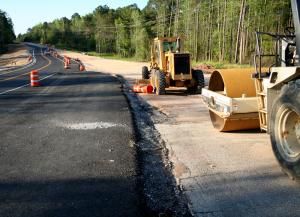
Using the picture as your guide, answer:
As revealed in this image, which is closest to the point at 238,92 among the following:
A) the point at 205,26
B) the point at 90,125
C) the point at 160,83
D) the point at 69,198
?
the point at 90,125

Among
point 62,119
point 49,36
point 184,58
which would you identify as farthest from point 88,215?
point 49,36

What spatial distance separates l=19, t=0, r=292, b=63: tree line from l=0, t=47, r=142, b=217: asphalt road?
135 inches

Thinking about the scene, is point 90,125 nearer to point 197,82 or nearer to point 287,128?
point 287,128

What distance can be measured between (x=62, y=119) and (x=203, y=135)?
398 cm

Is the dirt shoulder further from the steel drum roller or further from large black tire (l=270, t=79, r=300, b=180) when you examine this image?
large black tire (l=270, t=79, r=300, b=180)

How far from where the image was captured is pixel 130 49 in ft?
363

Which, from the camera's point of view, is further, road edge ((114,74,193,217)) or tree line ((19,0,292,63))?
tree line ((19,0,292,63))

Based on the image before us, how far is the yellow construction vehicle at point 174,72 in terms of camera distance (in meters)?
17.7

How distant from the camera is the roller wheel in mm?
17872

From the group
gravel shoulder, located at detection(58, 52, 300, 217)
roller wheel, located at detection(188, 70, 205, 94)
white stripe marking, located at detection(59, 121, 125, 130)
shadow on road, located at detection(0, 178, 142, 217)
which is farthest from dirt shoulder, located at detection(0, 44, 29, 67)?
shadow on road, located at detection(0, 178, 142, 217)

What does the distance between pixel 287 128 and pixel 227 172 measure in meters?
1.04

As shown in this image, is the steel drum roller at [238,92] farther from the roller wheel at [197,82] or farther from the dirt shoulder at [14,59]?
the dirt shoulder at [14,59]

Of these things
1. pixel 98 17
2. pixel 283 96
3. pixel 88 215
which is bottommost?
pixel 88 215

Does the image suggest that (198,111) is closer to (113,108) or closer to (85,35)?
(113,108)
